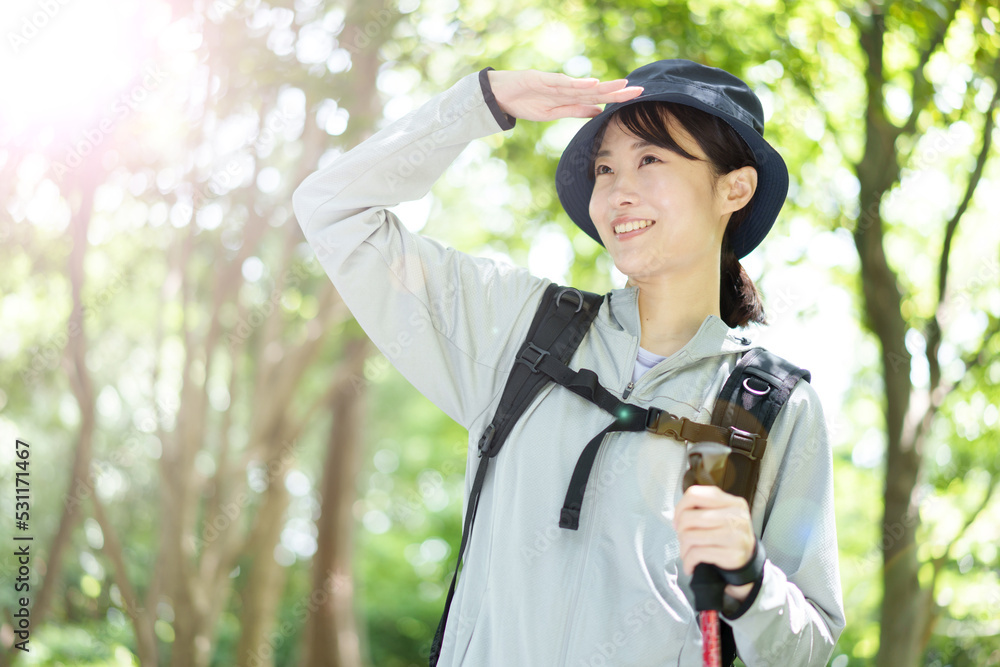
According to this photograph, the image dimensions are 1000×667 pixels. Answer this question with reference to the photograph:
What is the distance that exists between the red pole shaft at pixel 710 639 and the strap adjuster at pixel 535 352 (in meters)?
0.62

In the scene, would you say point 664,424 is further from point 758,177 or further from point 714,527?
point 758,177

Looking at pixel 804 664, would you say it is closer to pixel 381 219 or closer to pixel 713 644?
pixel 713 644

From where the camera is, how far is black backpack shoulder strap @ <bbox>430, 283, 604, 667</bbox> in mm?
1801

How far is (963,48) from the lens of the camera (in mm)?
4707

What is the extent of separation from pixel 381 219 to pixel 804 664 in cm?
128

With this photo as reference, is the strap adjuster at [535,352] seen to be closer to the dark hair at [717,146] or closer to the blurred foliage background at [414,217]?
the dark hair at [717,146]

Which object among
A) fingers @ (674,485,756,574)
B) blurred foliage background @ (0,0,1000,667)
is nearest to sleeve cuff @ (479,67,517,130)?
fingers @ (674,485,756,574)

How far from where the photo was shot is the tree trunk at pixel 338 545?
10711 mm

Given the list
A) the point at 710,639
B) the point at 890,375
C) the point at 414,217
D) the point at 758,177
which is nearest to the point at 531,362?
the point at 710,639

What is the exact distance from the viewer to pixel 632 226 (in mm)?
1929

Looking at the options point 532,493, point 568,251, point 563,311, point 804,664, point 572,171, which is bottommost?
point 804,664

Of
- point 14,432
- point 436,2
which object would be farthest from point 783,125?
point 14,432

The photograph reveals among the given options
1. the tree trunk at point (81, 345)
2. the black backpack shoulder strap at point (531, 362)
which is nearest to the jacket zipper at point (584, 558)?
the black backpack shoulder strap at point (531, 362)

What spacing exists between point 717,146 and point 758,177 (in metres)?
0.24
